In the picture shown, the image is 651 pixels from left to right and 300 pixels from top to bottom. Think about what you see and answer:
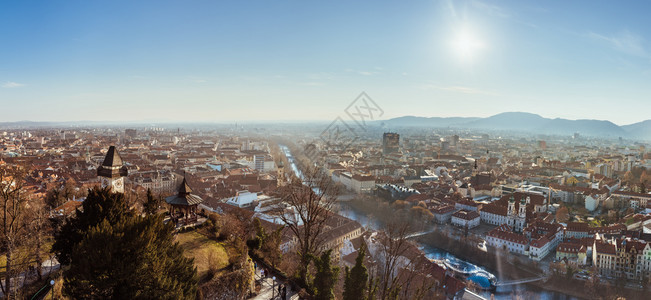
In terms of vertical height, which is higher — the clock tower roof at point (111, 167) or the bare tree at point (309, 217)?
the clock tower roof at point (111, 167)

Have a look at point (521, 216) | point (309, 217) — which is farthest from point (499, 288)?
point (309, 217)

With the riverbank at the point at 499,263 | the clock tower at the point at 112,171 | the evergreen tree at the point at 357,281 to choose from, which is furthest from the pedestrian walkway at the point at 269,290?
the riverbank at the point at 499,263

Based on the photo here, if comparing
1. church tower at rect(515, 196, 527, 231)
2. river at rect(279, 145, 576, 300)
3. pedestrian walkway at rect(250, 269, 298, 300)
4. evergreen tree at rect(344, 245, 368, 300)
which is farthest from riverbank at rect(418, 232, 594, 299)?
pedestrian walkway at rect(250, 269, 298, 300)

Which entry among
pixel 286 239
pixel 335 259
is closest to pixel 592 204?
pixel 335 259

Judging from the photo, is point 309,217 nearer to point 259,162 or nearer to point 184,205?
point 184,205

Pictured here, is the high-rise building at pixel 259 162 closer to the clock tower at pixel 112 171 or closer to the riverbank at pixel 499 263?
the riverbank at pixel 499 263
